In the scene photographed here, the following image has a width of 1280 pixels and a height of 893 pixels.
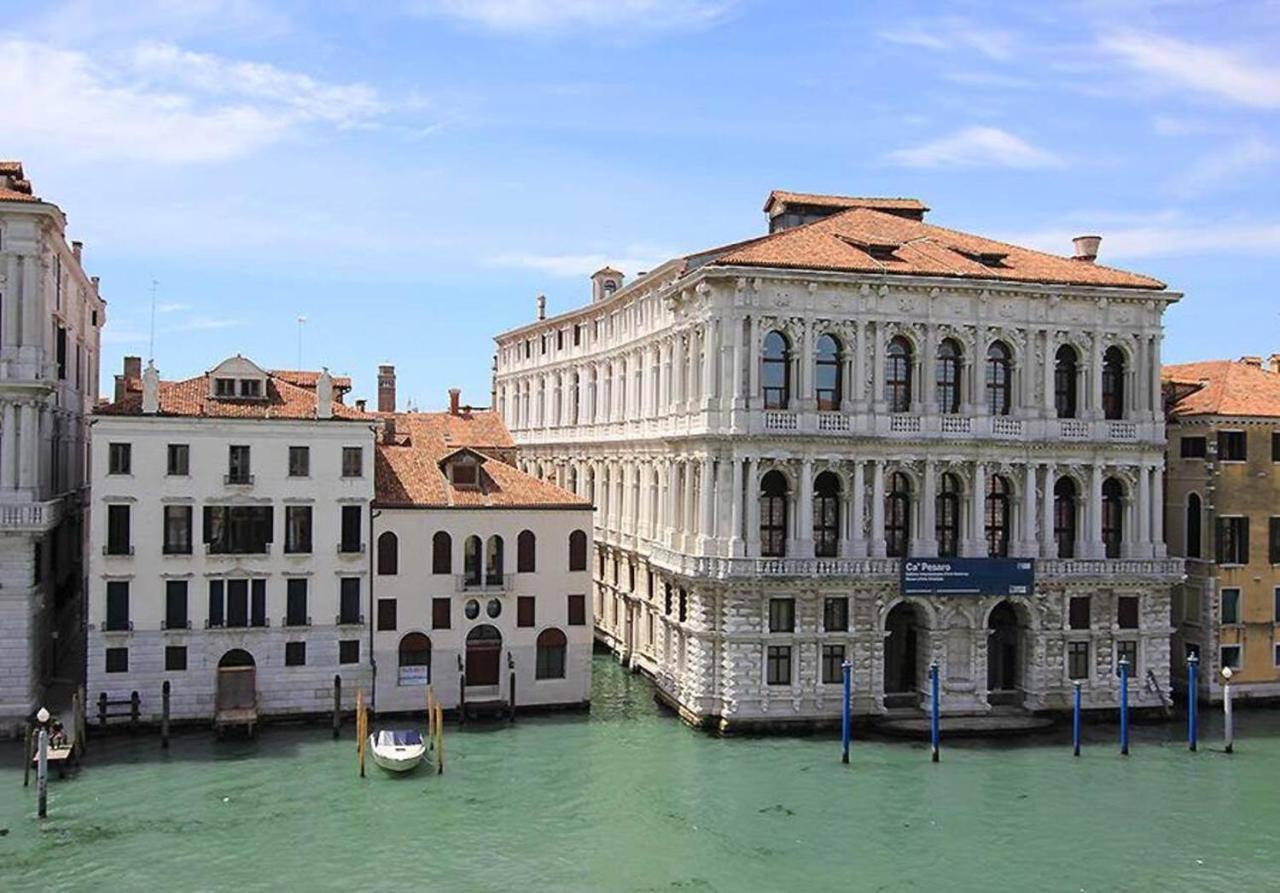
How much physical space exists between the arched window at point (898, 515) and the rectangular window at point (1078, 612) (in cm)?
559

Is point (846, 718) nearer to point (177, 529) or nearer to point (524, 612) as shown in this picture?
point (524, 612)

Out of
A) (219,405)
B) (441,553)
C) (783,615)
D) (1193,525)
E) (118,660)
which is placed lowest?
(118,660)

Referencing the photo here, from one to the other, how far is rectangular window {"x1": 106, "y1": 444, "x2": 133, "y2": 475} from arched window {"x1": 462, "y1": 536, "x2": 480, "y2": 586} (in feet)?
31.4

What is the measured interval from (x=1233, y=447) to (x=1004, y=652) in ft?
34.1

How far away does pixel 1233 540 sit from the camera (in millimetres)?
42406

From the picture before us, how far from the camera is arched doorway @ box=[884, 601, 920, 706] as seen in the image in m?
40.3

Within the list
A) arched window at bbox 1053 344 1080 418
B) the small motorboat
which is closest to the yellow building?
arched window at bbox 1053 344 1080 418

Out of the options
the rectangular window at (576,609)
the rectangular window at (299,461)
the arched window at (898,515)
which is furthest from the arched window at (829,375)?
the rectangular window at (299,461)

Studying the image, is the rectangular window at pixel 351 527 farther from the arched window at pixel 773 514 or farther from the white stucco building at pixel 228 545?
the arched window at pixel 773 514

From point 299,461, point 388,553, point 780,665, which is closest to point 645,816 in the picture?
point 780,665

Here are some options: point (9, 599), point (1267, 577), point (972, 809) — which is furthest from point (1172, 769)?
point (9, 599)

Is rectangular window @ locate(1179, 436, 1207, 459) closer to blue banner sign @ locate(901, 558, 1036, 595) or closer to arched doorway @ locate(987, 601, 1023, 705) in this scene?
blue banner sign @ locate(901, 558, 1036, 595)

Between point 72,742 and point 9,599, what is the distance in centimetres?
470

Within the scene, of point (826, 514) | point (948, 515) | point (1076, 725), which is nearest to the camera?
point (1076, 725)
